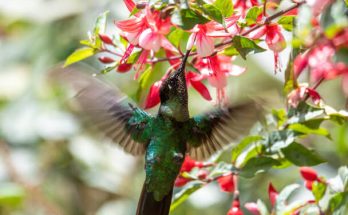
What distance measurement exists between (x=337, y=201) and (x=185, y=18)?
64cm

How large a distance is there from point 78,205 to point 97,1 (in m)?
0.99

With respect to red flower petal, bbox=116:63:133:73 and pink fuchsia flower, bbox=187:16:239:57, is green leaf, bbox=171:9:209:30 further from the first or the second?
red flower petal, bbox=116:63:133:73

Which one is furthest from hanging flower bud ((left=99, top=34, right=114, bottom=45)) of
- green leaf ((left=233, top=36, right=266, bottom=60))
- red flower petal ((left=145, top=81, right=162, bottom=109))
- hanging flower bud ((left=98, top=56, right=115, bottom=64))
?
green leaf ((left=233, top=36, right=266, bottom=60))

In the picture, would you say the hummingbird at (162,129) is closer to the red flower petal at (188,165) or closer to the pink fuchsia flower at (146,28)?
the red flower petal at (188,165)

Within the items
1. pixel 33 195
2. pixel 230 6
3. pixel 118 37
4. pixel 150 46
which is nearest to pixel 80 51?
pixel 118 37

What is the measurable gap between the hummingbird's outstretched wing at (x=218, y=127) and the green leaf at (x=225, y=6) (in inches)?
7.9

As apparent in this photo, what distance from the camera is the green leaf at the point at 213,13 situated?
1334mm

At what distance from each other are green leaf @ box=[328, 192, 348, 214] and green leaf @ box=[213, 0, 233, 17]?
52 centimetres

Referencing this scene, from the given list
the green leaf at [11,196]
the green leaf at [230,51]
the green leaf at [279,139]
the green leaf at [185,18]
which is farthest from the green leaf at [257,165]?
the green leaf at [11,196]

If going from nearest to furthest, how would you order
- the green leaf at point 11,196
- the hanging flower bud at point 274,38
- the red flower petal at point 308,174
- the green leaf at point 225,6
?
1. the green leaf at point 225,6
2. the hanging flower bud at point 274,38
3. the red flower petal at point 308,174
4. the green leaf at point 11,196

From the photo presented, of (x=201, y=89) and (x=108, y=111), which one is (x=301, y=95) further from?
(x=108, y=111)

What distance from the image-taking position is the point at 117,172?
11.2 ft

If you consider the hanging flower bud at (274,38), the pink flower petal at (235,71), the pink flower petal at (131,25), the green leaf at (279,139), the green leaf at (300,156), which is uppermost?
the pink flower petal at (131,25)

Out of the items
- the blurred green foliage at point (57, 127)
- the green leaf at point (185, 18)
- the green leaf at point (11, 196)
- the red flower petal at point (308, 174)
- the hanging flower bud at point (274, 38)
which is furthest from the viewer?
the blurred green foliage at point (57, 127)
